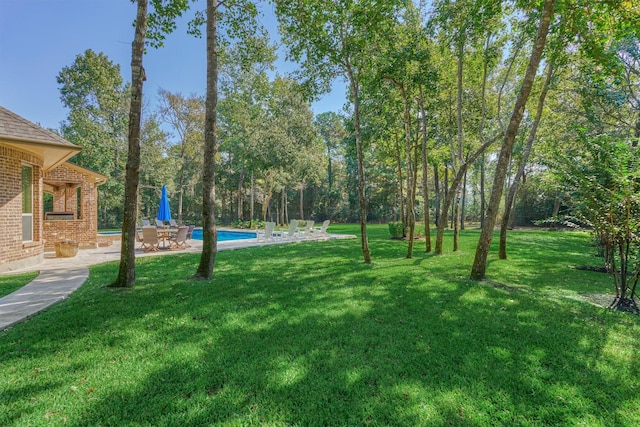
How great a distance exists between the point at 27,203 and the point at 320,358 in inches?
395

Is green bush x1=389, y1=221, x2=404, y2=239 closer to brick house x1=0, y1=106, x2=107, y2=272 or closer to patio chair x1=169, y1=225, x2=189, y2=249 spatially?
patio chair x1=169, y1=225, x2=189, y2=249

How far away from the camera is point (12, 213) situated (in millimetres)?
7422

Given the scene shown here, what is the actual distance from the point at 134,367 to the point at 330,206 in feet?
119

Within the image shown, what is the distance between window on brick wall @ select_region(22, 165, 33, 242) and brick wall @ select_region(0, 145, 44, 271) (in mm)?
252

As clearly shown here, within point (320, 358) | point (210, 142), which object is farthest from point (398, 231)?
point (320, 358)

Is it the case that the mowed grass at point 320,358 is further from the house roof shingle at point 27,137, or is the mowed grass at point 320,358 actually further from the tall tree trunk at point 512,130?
the house roof shingle at point 27,137

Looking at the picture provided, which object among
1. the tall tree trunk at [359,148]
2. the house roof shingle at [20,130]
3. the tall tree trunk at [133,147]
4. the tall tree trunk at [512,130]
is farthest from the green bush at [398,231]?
the house roof shingle at [20,130]

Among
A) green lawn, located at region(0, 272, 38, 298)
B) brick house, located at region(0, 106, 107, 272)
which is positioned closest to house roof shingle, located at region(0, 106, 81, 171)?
brick house, located at region(0, 106, 107, 272)

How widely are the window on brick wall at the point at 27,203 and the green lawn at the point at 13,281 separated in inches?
82.3

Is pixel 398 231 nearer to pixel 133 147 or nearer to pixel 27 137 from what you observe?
pixel 133 147

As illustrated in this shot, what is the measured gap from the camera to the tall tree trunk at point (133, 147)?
539 cm

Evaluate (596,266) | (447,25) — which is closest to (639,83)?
(596,266)

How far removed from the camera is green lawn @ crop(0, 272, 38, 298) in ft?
17.7

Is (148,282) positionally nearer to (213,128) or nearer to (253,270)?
(253,270)
